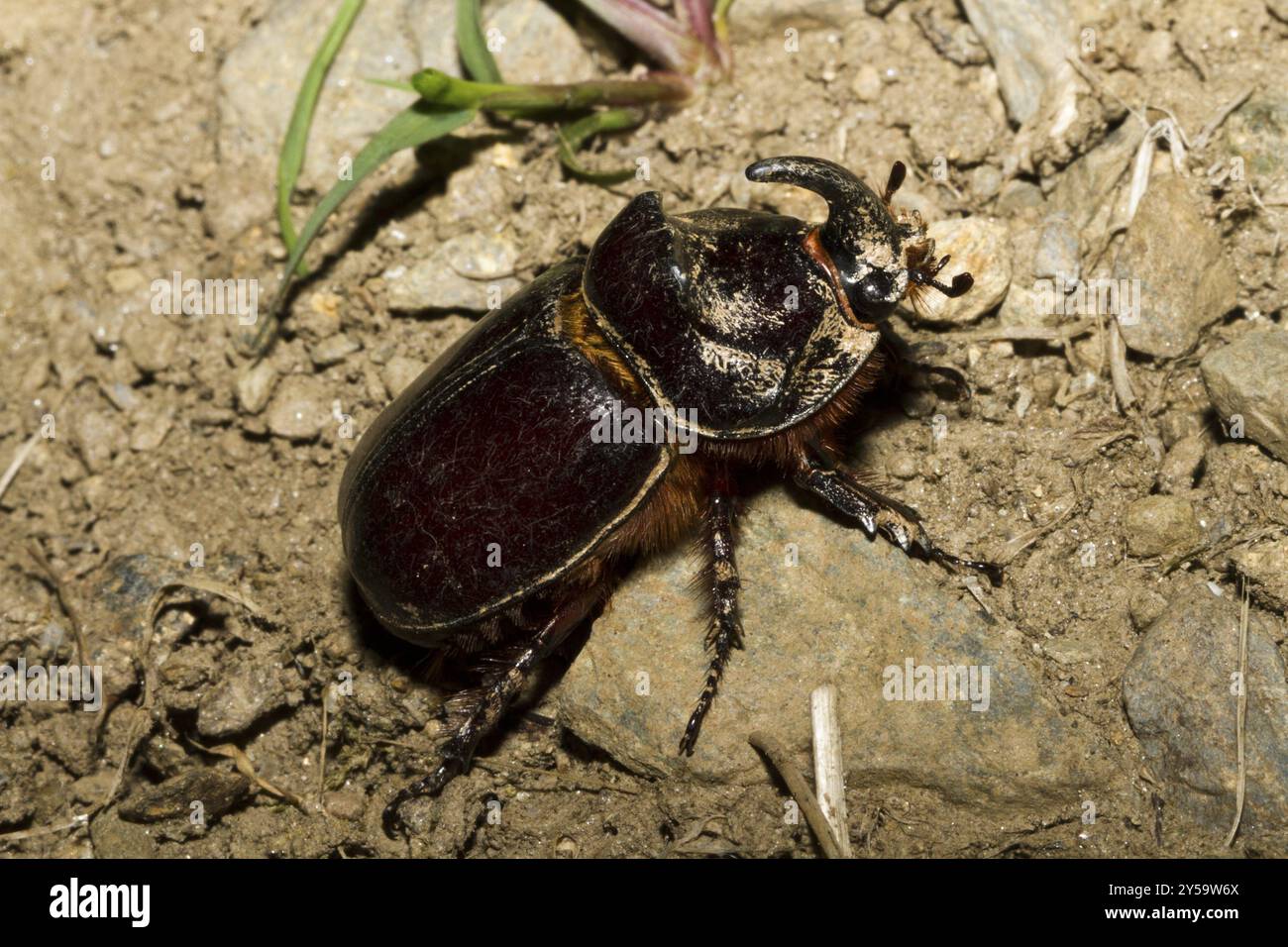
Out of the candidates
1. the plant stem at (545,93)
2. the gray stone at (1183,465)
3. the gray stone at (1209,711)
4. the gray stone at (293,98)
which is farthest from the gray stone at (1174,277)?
the gray stone at (293,98)

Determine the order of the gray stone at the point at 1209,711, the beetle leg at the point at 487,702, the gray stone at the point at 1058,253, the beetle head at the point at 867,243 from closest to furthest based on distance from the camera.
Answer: the gray stone at the point at 1209,711, the beetle head at the point at 867,243, the beetle leg at the point at 487,702, the gray stone at the point at 1058,253

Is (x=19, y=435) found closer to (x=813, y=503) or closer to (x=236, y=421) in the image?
(x=236, y=421)

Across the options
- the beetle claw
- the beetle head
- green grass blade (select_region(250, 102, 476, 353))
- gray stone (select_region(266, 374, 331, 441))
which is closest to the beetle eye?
the beetle head

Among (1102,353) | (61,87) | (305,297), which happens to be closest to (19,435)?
(305,297)

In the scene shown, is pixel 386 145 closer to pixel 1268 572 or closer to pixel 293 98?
pixel 293 98

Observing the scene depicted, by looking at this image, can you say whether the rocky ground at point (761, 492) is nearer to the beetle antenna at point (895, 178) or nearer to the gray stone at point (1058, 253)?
the gray stone at point (1058, 253)

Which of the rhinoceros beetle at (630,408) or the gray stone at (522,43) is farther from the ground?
the gray stone at (522,43)
